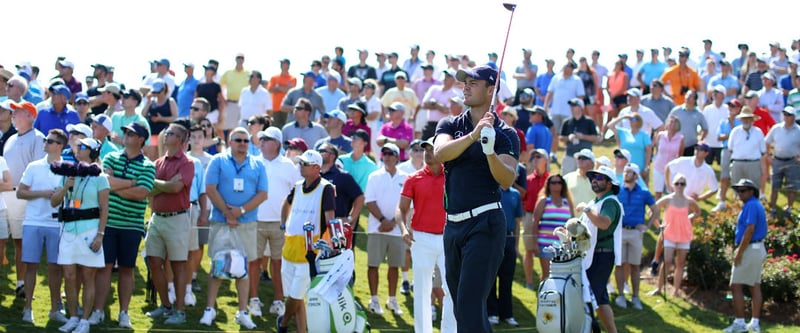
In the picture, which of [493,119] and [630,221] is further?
[630,221]

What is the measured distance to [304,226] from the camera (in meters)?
10.5

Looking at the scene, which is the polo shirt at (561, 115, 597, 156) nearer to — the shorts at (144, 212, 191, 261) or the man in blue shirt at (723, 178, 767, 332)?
the man in blue shirt at (723, 178, 767, 332)

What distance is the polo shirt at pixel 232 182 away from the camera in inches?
481

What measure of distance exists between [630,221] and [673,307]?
4.81 feet

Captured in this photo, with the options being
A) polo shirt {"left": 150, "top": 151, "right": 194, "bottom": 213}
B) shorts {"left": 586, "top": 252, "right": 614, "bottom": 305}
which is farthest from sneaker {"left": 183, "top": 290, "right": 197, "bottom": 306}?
shorts {"left": 586, "top": 252, "right": 614, "bottom": 305}

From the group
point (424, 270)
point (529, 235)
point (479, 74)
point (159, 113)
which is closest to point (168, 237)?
point (424, 270)

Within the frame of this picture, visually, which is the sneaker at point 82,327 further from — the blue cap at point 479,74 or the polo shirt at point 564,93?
the polo shirt at point 564,93

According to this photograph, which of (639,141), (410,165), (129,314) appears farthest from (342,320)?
(639,141)

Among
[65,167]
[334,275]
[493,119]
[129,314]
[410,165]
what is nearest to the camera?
[493,119]

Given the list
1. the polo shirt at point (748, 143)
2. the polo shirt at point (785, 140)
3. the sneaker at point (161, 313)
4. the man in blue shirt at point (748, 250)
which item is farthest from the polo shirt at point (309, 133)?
the polo shirt at point (785, 140)

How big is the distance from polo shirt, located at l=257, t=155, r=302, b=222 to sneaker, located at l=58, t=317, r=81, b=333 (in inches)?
110

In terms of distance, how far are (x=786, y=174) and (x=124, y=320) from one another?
12.7 m

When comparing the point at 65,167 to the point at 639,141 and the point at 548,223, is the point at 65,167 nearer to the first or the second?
the point at 548,223

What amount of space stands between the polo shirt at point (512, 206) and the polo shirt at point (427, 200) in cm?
275
